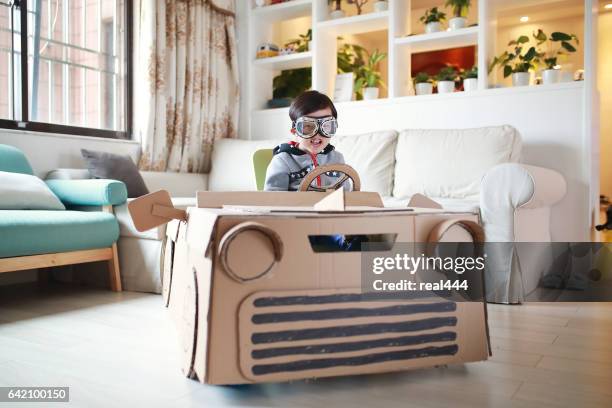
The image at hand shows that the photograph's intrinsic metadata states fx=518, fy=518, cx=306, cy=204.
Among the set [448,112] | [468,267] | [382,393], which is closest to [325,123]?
[468,267]

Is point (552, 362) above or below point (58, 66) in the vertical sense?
below

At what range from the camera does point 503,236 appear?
83.5 inches

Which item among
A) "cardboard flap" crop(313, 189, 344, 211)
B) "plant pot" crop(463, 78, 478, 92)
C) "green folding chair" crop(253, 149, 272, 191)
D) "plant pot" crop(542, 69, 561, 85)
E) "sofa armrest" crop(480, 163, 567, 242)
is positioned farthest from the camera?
A: "plant pot" crop(463, 78, 478, 92)

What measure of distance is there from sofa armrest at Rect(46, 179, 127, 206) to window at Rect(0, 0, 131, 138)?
0.49 metres

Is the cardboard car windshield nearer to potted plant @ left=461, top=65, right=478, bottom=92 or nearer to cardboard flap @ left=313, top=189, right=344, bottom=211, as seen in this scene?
cardboard flap @ left=313, top=189, right=344, bottom=211

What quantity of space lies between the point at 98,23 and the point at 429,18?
82.6 inches

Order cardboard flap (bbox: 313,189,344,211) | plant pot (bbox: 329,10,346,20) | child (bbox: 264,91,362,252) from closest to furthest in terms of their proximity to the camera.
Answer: cardboard flap (bbox: 313,189,344,211)
child (bbox: 264,91,362,252)
plant pot (bbox: 329,10,346,20)

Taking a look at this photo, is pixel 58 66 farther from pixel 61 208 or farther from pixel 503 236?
pixel 503 236

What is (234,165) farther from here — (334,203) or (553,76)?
(334,203)

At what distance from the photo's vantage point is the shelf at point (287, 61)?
3.68 meters

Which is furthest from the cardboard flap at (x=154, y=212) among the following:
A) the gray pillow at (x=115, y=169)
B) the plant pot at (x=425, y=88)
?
the plant pot at (x=425, y=88)

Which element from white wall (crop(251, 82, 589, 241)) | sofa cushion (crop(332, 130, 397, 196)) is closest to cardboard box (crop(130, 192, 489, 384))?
sofa cushion (crop(332, 130, 397, 196))

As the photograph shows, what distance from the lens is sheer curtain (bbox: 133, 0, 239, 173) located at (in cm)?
322

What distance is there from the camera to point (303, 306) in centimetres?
102
